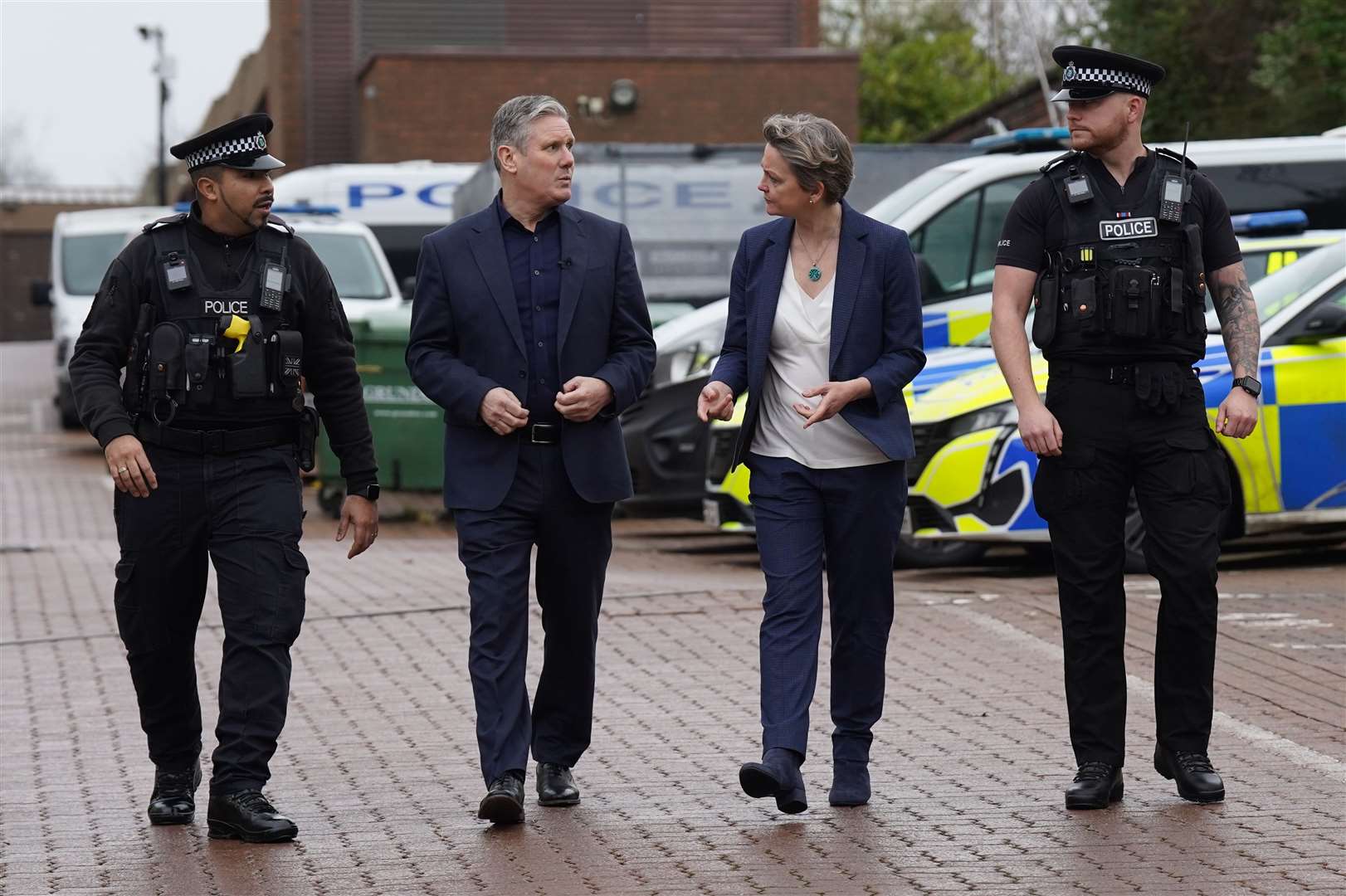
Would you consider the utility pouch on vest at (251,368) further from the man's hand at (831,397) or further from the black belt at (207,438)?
the man's hand at (831,397)

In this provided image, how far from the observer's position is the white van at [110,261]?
1816 cm

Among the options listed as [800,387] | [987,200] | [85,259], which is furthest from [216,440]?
[85,259]

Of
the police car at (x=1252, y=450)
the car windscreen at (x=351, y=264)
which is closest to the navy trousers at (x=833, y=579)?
the police car at (x=1252, y=450)

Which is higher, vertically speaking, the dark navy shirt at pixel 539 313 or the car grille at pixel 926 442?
the dark navy shirt at pixel 539 313

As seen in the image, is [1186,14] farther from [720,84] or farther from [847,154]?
[847,154]

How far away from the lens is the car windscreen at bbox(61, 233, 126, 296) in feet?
77.9

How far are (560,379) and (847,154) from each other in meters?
0.98

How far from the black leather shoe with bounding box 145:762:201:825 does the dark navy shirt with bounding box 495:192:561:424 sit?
1355 mm

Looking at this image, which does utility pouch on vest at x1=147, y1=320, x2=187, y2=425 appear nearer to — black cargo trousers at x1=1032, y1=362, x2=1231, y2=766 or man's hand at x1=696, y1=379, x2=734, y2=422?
man's hand at x1=696, y1=379, x2=734, y2=422

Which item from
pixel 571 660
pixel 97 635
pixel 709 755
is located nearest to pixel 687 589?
pixel 97 635

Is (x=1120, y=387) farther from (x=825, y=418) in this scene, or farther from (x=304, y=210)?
(x=304, y=210)

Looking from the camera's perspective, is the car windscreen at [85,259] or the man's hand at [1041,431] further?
the car windscreen at [85,259]

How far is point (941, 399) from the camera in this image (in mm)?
10688

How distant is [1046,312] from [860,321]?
20.2 inches
